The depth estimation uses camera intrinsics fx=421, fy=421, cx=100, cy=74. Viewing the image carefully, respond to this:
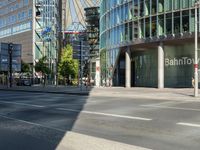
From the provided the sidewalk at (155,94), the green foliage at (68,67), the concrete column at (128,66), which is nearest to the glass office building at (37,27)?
the green foliage at (68,67)

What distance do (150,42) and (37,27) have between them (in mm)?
70557

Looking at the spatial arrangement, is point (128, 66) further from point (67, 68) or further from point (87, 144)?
point (87, 144)

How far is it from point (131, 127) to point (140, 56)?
155ft

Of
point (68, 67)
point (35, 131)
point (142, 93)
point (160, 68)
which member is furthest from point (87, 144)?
point (68, 67)

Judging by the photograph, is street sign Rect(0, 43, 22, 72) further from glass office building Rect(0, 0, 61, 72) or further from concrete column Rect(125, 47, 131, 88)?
glass office building Rect(0, 0, 61, 72)

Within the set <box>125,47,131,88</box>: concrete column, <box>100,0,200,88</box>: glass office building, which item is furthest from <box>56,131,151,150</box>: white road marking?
<box>125,47,131,88</box>: concrete column

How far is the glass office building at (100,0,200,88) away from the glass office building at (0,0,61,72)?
4931cm

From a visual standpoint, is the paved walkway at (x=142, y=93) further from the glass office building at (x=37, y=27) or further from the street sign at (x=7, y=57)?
the glass office building at (x=37, y=27)

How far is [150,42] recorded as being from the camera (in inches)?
2040

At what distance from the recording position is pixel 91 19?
127m

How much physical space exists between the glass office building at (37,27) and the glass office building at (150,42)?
1941 inches

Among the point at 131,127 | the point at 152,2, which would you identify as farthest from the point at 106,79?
the point at 131,127

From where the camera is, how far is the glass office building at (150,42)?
4853 centimetres

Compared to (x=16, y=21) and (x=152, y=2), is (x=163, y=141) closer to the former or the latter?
(x=152, y=2)
